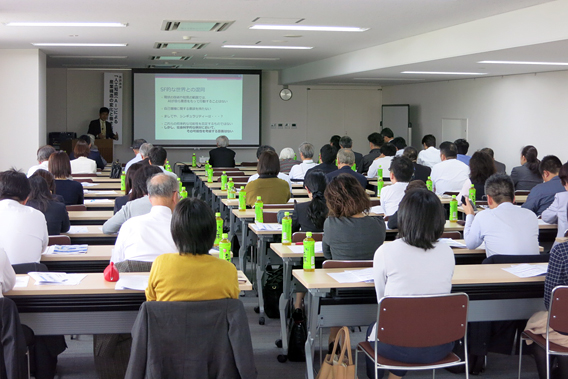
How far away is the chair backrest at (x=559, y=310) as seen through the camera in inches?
117

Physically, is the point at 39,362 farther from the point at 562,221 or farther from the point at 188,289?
the point at 562,221

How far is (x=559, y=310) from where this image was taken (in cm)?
300

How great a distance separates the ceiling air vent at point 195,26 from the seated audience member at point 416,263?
4795 mm

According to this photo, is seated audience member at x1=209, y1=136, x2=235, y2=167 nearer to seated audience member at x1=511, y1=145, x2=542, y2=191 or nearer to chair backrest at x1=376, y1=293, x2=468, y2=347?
seated audience member at x1=511, y1=145, x2=542, y2=191

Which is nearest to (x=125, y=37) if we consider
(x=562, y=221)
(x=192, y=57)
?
(x=192, y=57)

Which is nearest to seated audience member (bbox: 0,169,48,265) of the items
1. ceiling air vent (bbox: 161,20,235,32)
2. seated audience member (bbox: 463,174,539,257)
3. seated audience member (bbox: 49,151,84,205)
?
seated audience member (bbox: 49,151,84,205)

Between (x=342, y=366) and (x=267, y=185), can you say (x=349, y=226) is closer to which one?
(x=342, y=366)

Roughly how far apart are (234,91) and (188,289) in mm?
12785

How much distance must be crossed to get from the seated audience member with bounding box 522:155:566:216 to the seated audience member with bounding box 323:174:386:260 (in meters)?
2.89

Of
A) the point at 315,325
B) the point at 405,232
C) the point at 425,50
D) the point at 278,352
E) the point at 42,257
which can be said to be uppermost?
the point at 425,50

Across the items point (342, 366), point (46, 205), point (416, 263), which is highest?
point (46, 205)

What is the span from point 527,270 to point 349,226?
104 cm

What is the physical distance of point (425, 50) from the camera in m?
8.10

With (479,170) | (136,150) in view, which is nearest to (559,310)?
(479,170)
